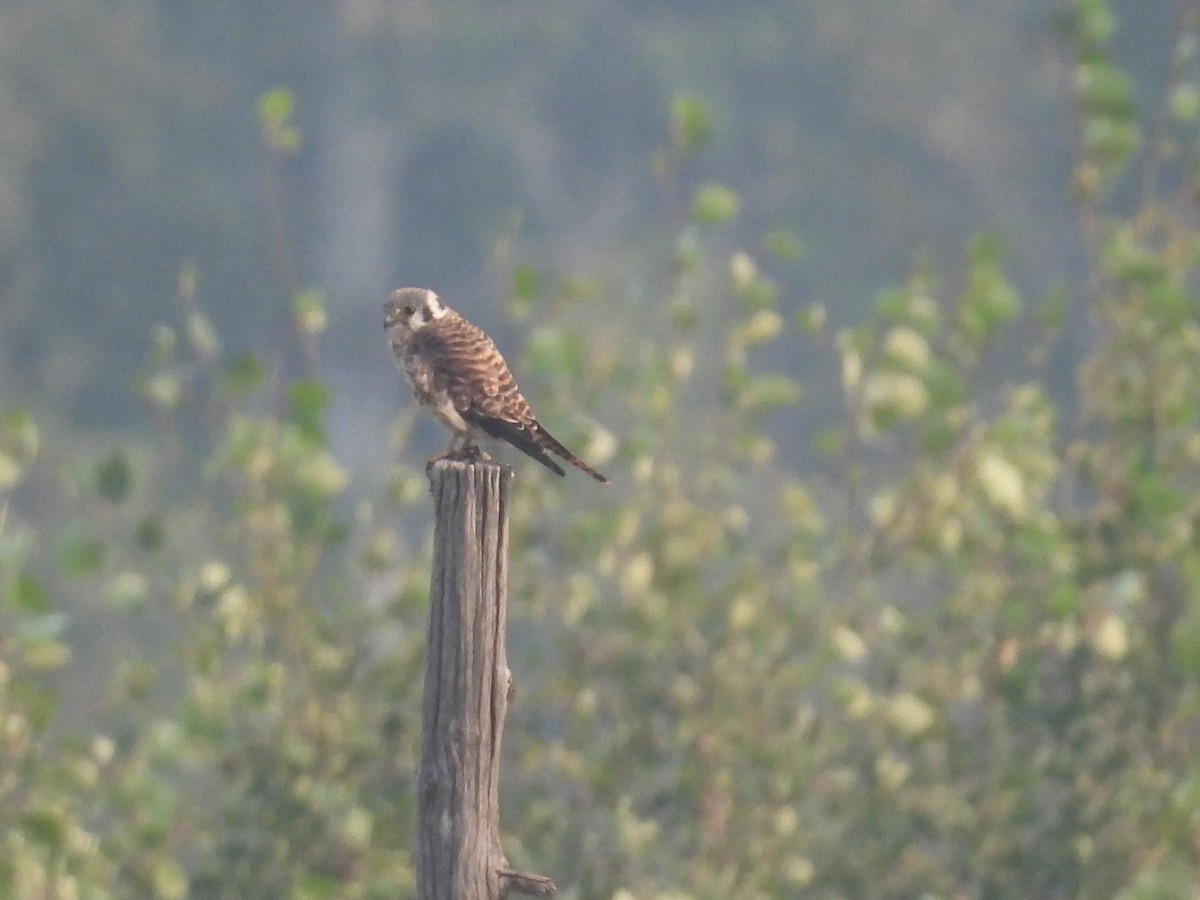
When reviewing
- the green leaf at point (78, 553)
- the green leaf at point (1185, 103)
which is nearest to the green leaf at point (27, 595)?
the green leaf at point (78, 553)

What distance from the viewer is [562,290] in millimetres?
8031

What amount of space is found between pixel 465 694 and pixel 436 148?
1337 inches

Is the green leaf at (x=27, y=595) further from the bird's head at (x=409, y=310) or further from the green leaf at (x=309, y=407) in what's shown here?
the bird's head at (x=409, y=310)

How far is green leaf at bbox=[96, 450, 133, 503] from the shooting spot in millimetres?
7109

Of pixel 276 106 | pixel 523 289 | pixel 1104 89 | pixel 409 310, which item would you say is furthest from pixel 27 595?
pixel 1104 89

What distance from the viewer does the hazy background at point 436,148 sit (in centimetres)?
3250

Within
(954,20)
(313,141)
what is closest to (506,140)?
(313,141)

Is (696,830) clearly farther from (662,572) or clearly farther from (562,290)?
(562,290)

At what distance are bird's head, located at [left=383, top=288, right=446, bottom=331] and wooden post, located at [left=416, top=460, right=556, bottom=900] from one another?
1.96m

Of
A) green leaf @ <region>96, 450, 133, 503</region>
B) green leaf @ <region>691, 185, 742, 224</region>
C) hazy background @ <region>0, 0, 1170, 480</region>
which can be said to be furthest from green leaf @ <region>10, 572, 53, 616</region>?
hazy background @ <region>0, 0, 1170, 480</region>

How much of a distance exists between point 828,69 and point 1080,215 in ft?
95.7

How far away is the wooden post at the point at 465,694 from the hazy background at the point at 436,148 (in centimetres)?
2567

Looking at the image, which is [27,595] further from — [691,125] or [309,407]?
[691,125]

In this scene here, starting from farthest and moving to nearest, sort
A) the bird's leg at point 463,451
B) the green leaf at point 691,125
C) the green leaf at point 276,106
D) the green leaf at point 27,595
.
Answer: the green leaf at point 691,125 < the green leaf at point 276,106 < the green leaf at point 27,595 < the bird's leg at point 463,451
